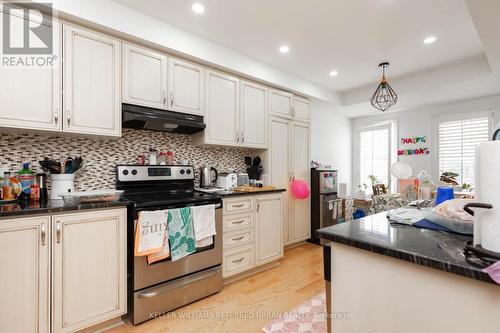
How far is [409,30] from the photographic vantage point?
8.06ft

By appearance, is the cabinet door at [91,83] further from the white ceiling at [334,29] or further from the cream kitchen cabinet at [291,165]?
A: the cream kitchen cabinet at [291,165]

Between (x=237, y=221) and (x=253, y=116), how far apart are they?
138 cm

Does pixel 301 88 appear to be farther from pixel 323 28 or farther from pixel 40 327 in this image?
pixel 40 327

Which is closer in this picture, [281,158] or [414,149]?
[281,158]

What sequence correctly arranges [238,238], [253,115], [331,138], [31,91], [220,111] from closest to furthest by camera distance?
1. [31,91]
2. [238,238]
3. [220,111]
4. [253,115]
5. [331,138]

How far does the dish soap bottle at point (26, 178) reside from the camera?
1.84 metres

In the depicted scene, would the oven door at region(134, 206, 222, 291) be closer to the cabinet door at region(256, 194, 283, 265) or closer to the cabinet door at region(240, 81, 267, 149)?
the cabinet door at region(256, 194, 283, 265)

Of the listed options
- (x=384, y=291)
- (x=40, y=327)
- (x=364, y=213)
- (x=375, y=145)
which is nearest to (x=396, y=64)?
(x=375, y=145)

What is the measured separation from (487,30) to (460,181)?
2.86m

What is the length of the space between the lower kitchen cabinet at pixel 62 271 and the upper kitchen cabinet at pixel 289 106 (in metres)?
2.39

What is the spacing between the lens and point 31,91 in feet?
5.71

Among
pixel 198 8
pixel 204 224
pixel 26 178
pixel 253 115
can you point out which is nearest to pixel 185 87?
pixel 198 8

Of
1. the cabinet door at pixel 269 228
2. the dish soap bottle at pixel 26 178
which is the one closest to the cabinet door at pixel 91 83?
the dish soap bottle at pixel 26 178

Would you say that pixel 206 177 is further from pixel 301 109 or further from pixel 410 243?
pixel 410 243
